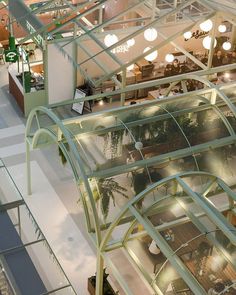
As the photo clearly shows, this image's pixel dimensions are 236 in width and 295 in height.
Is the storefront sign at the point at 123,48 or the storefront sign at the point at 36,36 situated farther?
the storefront sign at the point at 123,48

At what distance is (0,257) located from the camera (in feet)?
33.5

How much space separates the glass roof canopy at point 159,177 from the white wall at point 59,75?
4.59 metres

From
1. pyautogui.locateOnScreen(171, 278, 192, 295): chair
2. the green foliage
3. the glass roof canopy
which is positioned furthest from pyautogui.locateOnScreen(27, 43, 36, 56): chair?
pyautogui.locateOnScreen(171, 278, 192, 295): chair

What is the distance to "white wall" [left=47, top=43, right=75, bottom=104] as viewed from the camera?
1836 cm

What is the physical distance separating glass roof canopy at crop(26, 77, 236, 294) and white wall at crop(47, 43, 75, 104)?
4593mm

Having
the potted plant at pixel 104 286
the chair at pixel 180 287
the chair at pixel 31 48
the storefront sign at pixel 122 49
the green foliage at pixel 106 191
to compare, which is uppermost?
the chair at pixel 31 48

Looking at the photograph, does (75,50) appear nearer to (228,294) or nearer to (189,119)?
(189,119)

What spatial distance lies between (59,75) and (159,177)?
7.63m

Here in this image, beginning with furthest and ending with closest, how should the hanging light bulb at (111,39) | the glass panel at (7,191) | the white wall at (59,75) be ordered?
the white wall at (59,75) < the hanging light bulb at (111,39) < the glass panel at (7,191)

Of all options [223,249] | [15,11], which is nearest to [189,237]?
[223,249]

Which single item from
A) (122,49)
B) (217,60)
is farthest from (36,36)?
(217,60)

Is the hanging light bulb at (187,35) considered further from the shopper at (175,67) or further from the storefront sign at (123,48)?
the storefront sign at (123,48)

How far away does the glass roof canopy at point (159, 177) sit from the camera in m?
9.71

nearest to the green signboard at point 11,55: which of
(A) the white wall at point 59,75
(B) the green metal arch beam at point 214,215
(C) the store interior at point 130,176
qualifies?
(C) the store interior at point 130,176
